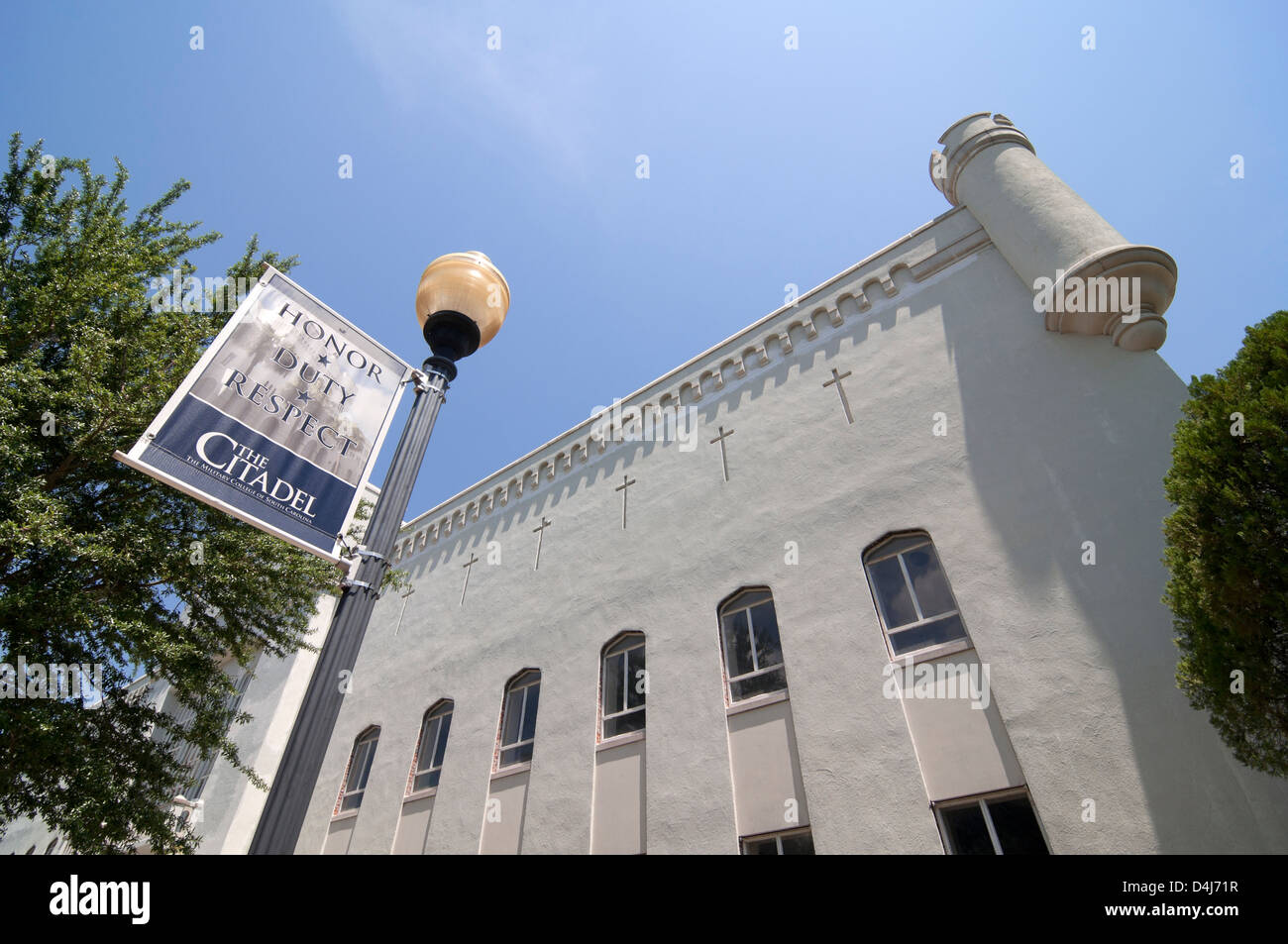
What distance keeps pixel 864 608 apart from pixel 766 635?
5.70 ft

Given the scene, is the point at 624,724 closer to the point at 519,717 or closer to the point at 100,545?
the point at 519,717

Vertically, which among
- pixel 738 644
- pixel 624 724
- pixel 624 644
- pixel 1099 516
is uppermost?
pixel 624 644

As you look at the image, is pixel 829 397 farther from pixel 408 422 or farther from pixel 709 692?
pixel 408 422

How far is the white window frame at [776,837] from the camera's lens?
8461 mm

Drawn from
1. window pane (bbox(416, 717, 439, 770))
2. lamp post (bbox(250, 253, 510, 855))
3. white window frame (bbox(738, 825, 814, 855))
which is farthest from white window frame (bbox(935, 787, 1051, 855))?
window pane (bbox(416, 717, 439, 770))

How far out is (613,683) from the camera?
1185 centimetres

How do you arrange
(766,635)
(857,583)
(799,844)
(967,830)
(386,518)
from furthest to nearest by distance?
(766,635), (857,583), (799,844), (967,830), (386,518)

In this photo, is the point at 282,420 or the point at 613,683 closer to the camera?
the point at 282,420

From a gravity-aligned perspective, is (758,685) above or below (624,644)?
below

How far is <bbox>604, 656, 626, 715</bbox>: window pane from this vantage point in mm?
11555

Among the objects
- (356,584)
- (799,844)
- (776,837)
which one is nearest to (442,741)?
(776,837)

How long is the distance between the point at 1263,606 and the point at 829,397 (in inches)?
299

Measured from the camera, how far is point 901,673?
8531 mm
